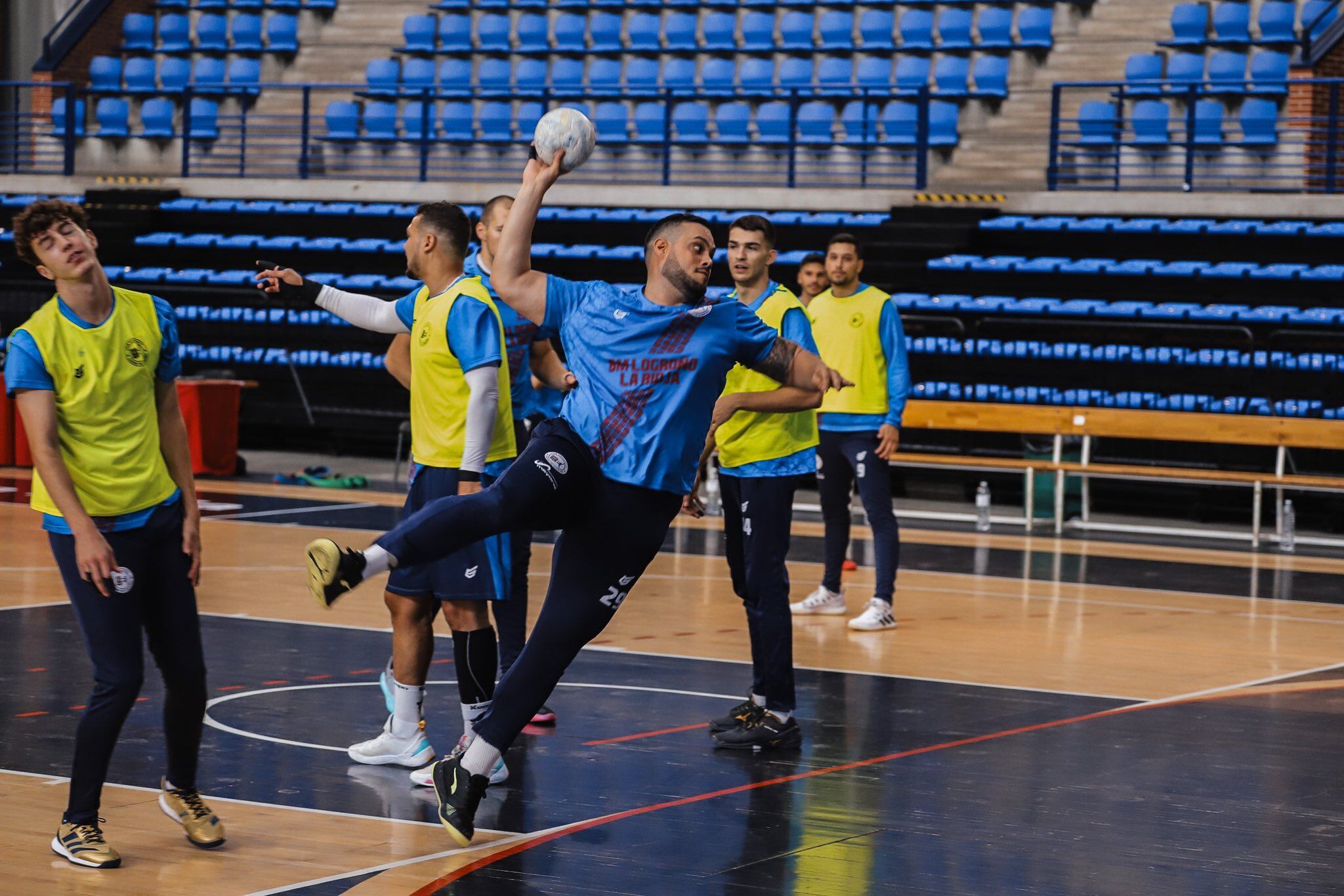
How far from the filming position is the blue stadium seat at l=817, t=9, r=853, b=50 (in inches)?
918

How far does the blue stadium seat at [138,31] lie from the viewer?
27562 mm

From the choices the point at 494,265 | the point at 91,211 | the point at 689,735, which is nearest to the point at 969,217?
the point at 91,211

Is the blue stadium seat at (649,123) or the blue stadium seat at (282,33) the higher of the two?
the blue stadium seat at (282,33)

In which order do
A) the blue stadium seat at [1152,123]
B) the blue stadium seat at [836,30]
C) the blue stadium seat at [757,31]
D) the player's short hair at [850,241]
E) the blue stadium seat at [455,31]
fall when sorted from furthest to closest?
the blue stadium seat at [455,31]
the blue stadium seat at [757,31]
the blue stadium seat at [836,30]
the blue stadium seat at [1152,123]
the player's short hair at [850,241]

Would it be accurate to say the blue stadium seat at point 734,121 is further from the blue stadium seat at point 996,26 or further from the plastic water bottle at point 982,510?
the plastic water bottle at point 982,510

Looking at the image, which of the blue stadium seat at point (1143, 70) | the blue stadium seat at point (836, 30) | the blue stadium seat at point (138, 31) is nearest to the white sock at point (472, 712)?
the blue stadium seat at point (1143, 70)

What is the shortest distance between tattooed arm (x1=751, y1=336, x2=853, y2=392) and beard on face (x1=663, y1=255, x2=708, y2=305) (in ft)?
1.31

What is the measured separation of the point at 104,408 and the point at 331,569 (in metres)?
0.81

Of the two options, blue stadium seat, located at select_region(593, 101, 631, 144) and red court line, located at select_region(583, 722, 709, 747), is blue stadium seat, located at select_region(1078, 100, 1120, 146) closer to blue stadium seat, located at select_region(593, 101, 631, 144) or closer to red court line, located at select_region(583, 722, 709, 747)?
blue stadium seat, located at select_region(593, 101, 631, 144)

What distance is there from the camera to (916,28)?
2295cm

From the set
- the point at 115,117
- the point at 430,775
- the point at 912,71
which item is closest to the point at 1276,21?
the point at 912,71

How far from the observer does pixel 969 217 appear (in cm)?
1969

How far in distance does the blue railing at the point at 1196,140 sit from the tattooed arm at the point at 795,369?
1327 cm

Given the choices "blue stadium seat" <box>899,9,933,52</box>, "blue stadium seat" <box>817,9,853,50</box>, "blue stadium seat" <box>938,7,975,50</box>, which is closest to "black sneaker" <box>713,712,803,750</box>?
"blue stadium seat" <box>938,7,975,50</box>
